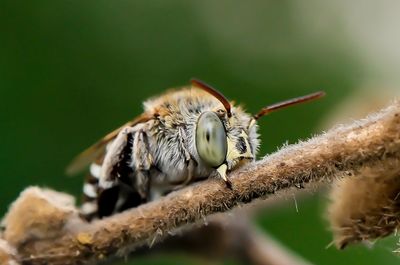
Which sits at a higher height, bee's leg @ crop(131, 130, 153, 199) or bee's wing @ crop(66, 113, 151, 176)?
bee's wing @ crop(66, 113, 151, 176)

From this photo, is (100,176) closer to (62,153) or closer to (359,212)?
(359,212)

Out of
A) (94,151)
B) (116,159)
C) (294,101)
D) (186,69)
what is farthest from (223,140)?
(186,69)

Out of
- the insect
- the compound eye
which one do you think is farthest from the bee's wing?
the compound eye

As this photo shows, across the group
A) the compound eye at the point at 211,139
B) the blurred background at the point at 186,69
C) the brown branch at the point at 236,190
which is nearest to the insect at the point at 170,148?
the compound eye at the point at 211,139

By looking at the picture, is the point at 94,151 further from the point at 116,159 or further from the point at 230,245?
the point at 230,245

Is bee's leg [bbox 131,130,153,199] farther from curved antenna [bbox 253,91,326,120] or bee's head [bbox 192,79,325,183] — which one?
curved antenna [bbox 253,91,326,120]

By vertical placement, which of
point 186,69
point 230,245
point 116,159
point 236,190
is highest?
point 186,69

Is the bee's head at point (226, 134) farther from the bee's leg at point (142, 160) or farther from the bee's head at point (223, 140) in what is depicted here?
the bee's leg at point (142, 160)
